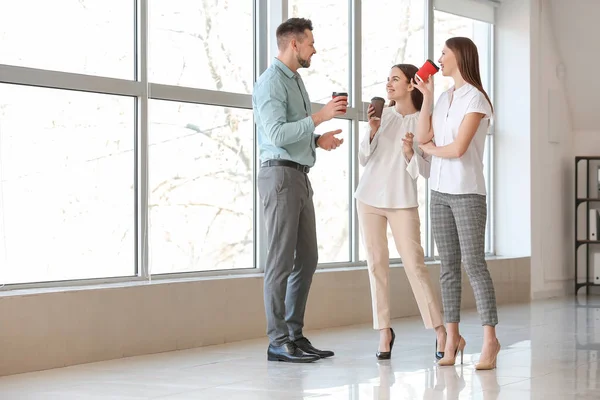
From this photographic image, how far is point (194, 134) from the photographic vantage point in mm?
5090

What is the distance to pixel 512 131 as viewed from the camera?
799 centimetres

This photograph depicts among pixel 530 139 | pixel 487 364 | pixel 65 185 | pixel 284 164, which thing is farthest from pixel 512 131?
pixel 65 185

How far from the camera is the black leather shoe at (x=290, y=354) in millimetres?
4125

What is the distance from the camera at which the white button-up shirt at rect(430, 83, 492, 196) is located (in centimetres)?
384

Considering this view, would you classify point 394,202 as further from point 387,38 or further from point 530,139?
point 530,139

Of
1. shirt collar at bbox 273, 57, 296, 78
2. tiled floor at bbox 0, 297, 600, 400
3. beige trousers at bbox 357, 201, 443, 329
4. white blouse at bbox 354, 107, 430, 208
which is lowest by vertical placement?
tiled floor at bbox 0, 297, 600, 400

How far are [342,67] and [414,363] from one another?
272 cm

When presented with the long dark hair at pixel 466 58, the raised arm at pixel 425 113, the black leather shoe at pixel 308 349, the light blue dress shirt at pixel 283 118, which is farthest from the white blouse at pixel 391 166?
the black leather shoe at pixel 308 349

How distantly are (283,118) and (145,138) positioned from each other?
94 cm

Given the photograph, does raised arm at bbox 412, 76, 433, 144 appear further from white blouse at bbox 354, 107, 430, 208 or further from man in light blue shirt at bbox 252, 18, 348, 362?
man in light blue shirt at bbox 252, 18, 348, 362

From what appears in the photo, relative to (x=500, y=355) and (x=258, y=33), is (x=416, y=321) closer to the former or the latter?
(x=500, y=355)

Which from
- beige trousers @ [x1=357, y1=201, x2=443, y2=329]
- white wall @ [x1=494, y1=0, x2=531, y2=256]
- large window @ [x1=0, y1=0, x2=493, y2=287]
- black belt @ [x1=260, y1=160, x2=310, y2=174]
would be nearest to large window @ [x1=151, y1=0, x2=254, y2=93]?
large window @ [x1=0, y1=0, x2=493, y2=287]

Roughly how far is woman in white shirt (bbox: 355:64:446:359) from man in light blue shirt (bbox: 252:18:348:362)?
0.23 meters

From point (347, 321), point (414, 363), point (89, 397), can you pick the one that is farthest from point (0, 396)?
point (347, 321)
